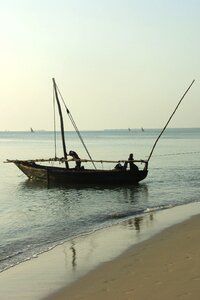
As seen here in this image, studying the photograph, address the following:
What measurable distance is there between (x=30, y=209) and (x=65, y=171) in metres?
9.06

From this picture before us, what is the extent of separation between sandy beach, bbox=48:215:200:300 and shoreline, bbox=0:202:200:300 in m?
0.09

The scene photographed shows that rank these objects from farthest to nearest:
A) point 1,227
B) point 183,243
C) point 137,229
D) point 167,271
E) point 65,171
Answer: point 65,171
point 1,227
point 137,229
point 183,243
point 167,271

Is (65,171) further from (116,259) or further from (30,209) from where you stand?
(116,259)

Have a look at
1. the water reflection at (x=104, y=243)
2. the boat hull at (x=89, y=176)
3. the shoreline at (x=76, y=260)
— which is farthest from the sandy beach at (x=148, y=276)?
the boat hull at (x=89, y=176)

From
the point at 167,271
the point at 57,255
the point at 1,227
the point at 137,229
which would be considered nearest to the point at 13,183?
the point at 1,227

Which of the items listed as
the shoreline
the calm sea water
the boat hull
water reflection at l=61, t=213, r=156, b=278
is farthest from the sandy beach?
the boat hull

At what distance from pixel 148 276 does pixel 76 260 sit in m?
2.40

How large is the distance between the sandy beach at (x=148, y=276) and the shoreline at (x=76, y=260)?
86 mm

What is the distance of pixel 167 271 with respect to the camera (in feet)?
26.2

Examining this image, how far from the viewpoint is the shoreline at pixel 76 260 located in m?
7.87

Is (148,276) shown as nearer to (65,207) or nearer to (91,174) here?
(65,207)

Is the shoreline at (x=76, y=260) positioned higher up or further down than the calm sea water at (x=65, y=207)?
higher up

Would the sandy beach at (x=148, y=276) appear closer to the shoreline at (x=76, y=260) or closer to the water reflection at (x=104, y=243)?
the shoreline at (x=76, y=260)

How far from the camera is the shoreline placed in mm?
7872
